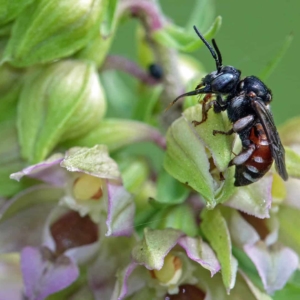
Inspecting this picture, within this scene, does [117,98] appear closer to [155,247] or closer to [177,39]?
[177,39]

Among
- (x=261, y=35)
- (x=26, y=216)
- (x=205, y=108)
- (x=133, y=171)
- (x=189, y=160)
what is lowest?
(x=261, y=35)

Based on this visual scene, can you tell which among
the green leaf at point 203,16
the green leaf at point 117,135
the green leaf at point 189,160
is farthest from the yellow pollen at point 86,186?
the green leaf at point 203,16

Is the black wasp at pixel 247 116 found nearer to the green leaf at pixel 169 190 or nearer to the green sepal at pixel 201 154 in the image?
the green sepal at pixel 201 154

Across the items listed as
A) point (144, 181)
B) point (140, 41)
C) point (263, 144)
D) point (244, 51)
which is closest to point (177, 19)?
point (244, 51)

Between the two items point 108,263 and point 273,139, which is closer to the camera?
point 273,139

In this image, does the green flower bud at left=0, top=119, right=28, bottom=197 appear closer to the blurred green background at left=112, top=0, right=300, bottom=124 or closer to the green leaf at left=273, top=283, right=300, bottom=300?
the green leaf at left=273, top=283, right=300, bottom=300

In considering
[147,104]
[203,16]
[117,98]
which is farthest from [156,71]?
[117,98]

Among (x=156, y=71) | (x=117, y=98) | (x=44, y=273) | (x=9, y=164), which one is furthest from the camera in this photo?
(x=117, y=98)
